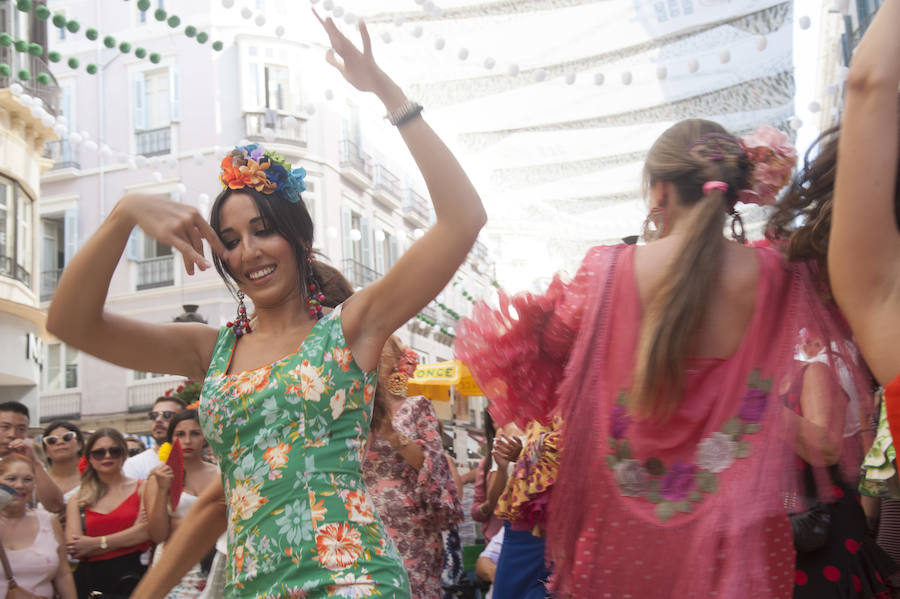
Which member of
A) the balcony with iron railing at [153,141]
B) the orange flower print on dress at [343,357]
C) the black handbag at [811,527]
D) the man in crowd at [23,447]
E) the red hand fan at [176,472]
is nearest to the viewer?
the orange flower print on dress at [343,357]

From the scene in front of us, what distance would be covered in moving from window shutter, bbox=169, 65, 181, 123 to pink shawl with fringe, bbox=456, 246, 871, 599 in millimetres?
22616

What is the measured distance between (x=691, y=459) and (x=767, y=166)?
35.6 inches

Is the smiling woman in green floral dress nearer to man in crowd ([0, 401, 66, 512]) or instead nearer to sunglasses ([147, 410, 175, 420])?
man in crowd ([0, 401, 66, 512])

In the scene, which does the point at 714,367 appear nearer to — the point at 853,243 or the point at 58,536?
the point at 853,243

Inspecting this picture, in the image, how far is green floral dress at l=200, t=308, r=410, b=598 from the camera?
2.15m

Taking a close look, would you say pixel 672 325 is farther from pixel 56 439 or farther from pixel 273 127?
pixel 273 127

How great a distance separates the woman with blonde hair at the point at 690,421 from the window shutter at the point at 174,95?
22.6 m

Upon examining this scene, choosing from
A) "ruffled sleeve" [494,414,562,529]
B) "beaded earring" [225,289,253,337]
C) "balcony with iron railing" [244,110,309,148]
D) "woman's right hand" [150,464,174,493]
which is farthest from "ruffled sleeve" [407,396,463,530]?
"balcony with iron railing" [244,110,309,148]

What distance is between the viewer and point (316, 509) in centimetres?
220

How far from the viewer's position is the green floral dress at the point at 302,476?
2146 millimetres

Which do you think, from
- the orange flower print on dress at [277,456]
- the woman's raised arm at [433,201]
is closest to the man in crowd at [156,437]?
the orange flower print on dress at [277,456]

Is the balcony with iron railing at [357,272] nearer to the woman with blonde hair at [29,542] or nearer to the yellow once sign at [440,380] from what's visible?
the yellow once sign at [440,380]

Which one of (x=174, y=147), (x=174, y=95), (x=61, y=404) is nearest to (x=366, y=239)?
(x=174, y=147)

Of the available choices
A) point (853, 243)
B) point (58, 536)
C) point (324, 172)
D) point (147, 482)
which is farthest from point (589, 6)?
point (324, 172)
